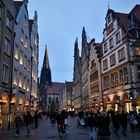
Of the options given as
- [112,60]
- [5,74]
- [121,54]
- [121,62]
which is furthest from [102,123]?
[112,60]

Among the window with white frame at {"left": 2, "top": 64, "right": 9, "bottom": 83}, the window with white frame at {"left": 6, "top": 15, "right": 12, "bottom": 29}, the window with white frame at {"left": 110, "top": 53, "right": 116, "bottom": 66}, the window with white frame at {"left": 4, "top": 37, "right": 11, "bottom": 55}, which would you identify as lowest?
the window with white frame at {"left": 2, "top": 64, "right": 9, "bottom": 83}

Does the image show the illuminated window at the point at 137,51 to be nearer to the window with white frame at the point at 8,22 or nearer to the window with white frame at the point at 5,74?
the window with white frame at the point at 8,22

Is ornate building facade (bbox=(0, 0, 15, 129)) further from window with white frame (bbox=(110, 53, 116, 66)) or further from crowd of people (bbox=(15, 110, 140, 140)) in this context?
window with white frame (bbox=(110, 53, 116, 66))

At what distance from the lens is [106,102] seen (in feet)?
141

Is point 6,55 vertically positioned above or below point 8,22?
below

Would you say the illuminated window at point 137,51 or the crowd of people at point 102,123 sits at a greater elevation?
the illuminated window at point 137,51

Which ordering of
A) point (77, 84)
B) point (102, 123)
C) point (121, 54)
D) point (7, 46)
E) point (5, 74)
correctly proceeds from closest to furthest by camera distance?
point (102, 123), point (5, 74), point (7, 46), point (121, 54), point (77, 84)

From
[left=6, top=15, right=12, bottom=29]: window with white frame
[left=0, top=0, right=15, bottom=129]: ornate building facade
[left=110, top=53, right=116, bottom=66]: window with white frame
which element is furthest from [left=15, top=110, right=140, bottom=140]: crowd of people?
[left=110, top=53, right=116, bottom=66]: window with white frame

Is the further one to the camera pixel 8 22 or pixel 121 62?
pixel 121 62

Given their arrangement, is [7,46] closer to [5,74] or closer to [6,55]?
[6,55]

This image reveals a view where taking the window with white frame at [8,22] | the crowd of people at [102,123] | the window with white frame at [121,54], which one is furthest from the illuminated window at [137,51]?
the window with white frame at [8,22]

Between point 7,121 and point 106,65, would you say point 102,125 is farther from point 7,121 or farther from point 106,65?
point 106,65

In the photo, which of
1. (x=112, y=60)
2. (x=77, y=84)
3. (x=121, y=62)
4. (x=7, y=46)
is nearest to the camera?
(x=7, y=46)

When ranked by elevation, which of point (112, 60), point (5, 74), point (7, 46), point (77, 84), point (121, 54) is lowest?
point (5, 74)
